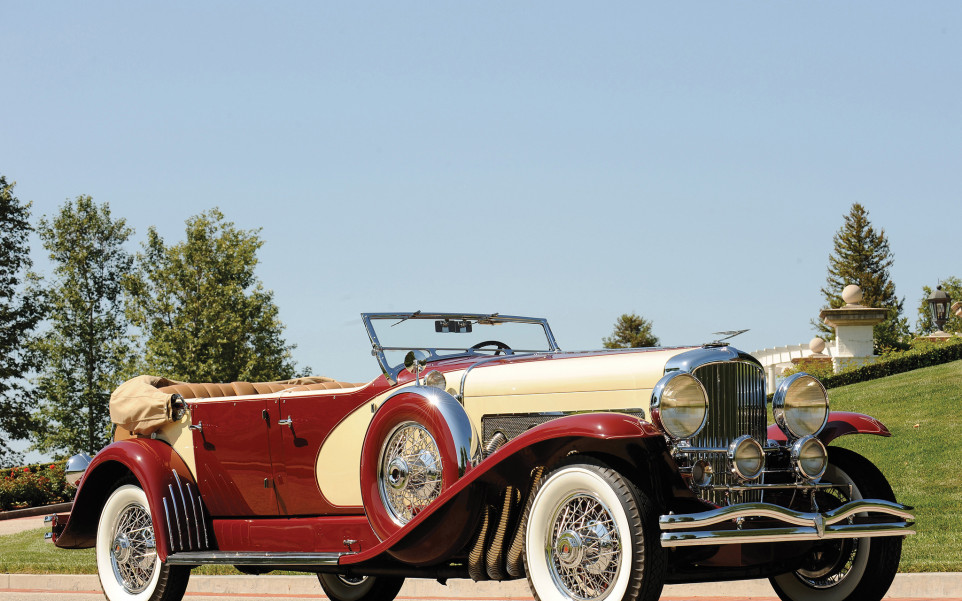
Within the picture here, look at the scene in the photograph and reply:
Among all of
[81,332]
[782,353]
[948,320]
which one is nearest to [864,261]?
[948,320]

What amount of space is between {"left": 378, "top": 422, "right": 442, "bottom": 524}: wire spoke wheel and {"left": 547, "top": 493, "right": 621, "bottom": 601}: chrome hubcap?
1.03 metres

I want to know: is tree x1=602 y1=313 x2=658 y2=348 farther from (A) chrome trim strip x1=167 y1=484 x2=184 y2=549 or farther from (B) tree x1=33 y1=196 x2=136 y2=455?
(A) chrome trim strip x1=167 y1=484 x2=184 y2=549

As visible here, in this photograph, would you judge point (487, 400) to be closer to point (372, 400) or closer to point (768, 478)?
point (372, 400)

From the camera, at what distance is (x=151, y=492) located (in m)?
7.09

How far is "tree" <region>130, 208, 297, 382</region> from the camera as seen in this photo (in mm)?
31531

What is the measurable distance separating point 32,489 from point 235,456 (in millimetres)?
18640

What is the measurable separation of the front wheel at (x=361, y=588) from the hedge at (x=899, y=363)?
75.6ft

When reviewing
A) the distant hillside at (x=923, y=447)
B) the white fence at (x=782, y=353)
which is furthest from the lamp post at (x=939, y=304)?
the distant hillside at (x=923, y=447)

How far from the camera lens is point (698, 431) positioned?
199 inches

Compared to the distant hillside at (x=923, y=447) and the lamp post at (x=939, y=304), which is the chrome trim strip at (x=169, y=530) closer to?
the distant hillside at (x=923, y=447)

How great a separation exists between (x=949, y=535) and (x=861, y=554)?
16.8 ft

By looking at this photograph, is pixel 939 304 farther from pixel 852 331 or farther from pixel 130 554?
pixel 130 554

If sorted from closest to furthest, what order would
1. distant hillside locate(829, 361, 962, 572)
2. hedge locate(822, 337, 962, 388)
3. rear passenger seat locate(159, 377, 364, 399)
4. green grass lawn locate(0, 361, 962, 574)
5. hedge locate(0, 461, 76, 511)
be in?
rear passenger seat locate(159, 377, 364, 399), distant hillside locate(829, 361, 962, 572), green grass lawn locate(0, 361, 962, 574), hedge locate(0, 461, 76, 511), hedge locate(822, 337, 962, 388)

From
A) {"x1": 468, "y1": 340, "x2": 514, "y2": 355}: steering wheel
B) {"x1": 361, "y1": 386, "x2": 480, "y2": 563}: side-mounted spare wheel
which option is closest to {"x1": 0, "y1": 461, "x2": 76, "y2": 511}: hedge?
{"x1": 468, "y1": 340, "x2": 514, "y2": 355}: steering wheel
